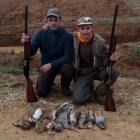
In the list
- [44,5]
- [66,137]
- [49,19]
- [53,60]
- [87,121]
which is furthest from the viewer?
[44,5]

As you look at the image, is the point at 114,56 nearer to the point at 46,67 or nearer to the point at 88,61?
the point at 88,61

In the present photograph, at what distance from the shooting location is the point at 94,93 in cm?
575

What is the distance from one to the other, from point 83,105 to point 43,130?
1.25 meters

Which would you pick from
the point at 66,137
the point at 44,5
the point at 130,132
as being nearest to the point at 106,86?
the point at 130,132

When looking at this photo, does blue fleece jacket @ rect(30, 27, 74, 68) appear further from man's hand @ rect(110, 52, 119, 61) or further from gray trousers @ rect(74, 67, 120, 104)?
man's hand @ rect(110, 52, 119, 61)

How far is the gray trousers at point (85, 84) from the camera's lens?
5.41 metres

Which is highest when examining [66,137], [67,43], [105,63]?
[67,43]

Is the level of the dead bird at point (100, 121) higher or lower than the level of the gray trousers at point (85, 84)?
lower

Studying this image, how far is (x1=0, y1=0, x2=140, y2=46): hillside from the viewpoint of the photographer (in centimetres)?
1500

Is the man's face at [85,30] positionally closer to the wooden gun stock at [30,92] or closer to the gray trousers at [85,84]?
the gray trousers at [85,84]

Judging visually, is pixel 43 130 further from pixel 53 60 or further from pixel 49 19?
pixel 49 19

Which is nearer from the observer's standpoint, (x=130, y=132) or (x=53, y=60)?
(x=130, y=132)

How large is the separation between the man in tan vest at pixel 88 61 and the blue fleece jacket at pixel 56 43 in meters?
0.16

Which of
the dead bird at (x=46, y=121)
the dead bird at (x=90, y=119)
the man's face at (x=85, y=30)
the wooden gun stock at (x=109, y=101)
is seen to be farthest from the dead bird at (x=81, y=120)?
the man's face at (x=85, y=30)
